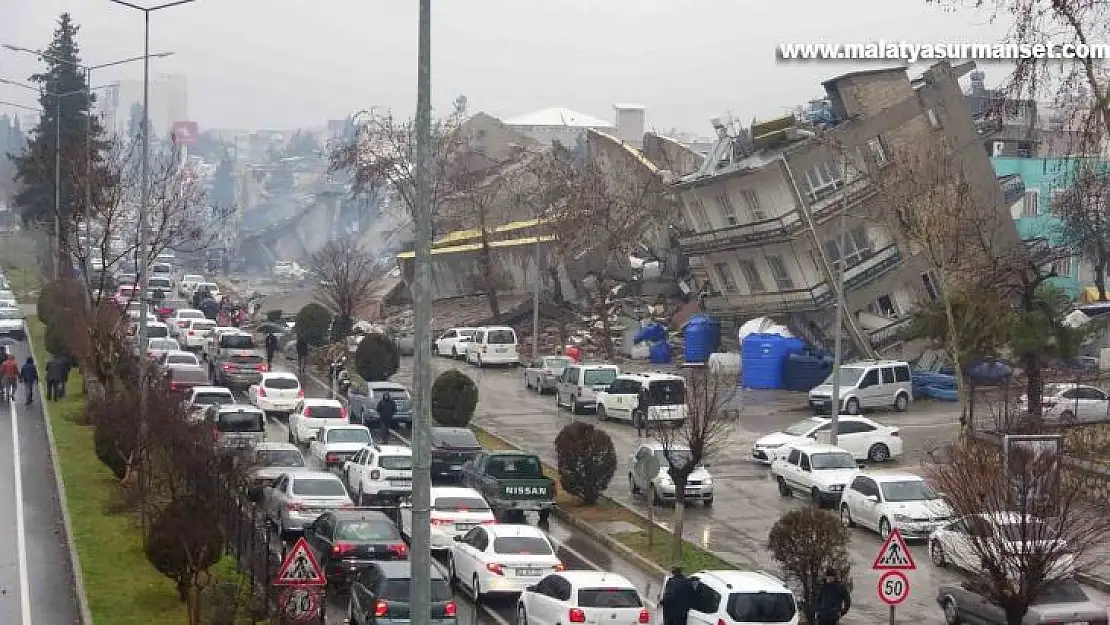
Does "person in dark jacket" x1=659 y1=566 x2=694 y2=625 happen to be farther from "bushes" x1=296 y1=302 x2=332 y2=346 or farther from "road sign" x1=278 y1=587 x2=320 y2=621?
"bushes" x1=296 y1=302 x2=332 y2=346

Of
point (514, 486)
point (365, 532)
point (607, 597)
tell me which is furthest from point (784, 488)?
point (607, 597)

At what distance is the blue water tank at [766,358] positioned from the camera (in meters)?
53.6

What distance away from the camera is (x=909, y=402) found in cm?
4938

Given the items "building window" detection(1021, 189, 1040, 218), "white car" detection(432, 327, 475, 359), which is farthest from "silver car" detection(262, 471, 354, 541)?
"building window" detection(1021, 189, 1040, 218)

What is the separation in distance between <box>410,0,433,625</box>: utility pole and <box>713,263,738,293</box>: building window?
4833cm

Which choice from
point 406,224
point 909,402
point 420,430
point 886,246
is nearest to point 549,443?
point 909,402

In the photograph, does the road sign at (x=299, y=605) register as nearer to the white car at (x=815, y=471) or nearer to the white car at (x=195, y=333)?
the white car at (x=815, y=471)

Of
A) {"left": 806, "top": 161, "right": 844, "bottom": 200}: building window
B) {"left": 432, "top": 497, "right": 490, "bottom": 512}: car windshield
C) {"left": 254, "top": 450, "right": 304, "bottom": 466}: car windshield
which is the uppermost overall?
{"left": 806, "top": 161, "right": 844, "bottom": 200}: building window

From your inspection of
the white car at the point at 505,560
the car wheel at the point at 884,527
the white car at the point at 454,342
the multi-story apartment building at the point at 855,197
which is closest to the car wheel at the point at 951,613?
the white car at the point at 505,560

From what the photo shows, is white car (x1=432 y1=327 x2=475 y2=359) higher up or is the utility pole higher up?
the utility pole

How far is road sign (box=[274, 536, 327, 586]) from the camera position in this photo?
1820 cm

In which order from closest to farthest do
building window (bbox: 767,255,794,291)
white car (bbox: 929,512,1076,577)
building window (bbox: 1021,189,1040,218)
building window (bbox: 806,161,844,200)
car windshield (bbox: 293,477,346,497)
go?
white car (bbox: 929,512,1076,577)
car windshield (bbox: 293,477,346,497)
building window (bbox: 806,161,844,200)
building window (bbox: 767,255,794,291)
building window (bbox: 1021,189,1040,218)

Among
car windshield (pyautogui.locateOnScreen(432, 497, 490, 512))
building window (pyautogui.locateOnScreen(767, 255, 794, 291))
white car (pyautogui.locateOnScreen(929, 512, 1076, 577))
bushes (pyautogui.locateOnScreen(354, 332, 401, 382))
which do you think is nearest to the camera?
white car (pyautogui.locateOnScreen(929, 512, 1076, 577))

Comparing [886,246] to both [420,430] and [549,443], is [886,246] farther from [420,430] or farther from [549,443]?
[420,430]
